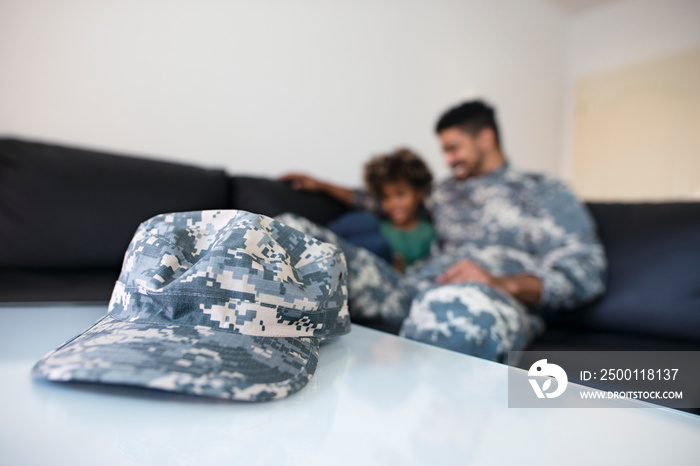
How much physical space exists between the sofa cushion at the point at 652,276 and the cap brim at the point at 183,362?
102cm

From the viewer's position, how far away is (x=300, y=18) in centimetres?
182

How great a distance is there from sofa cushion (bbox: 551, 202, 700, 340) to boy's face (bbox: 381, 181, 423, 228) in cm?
58

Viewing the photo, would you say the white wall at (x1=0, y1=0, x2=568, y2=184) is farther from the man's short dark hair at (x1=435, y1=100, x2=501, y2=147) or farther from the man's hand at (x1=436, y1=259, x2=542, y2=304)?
the man's hand at (x1=436, y1=259, x2=542, y2=304)

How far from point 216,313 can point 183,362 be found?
0.08m

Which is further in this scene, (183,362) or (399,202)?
(399,202)

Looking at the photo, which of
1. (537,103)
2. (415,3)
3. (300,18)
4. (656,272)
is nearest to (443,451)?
(656,272)

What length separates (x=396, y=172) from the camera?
61.1 inches

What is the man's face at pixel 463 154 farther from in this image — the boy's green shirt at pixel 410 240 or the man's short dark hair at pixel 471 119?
the boy's green shirt at pixel 410 240

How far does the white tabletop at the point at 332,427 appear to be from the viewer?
27 cm

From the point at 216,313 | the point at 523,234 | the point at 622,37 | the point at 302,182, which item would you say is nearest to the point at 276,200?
the point at 302,182

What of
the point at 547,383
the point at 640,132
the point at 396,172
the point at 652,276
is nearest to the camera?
the point at 547,383

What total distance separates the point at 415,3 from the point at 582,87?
207cm

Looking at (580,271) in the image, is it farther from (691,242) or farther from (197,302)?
(197,302)

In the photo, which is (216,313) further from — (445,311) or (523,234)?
(523,234)
